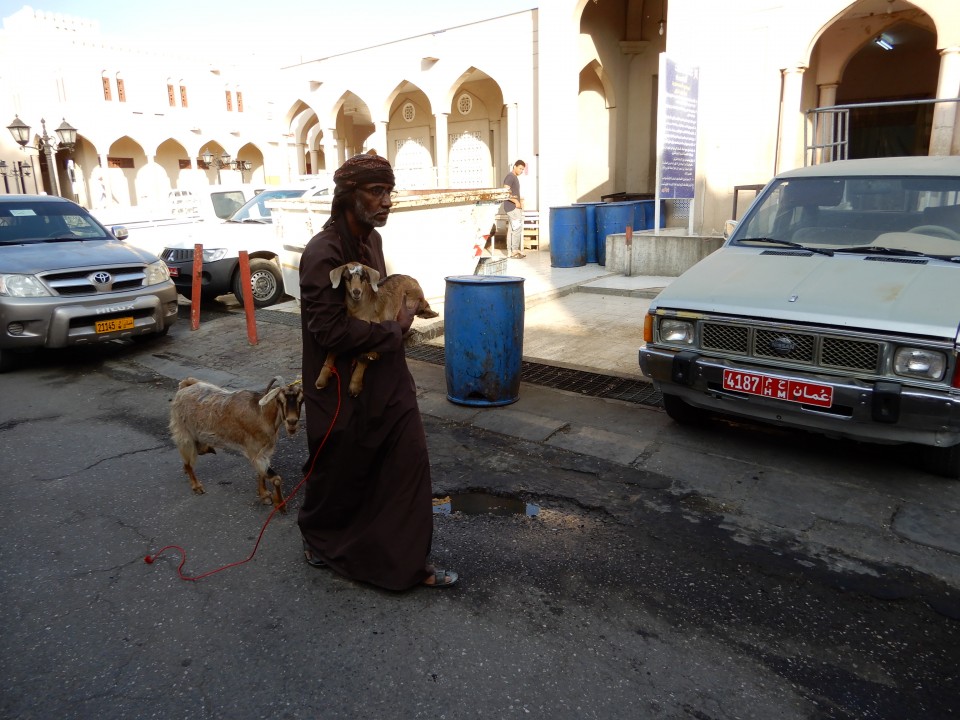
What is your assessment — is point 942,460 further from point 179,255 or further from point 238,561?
point 179,255

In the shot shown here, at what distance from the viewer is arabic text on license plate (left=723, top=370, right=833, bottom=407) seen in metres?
3.83

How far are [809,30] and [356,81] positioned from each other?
13.9 meters

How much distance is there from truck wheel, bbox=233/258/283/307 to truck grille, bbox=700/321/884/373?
733 cm

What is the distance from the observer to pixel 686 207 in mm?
12781

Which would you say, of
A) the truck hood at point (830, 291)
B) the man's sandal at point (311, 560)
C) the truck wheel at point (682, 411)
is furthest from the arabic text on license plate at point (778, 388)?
the man's sandal at point (311, 560)

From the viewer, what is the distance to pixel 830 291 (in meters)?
4.09

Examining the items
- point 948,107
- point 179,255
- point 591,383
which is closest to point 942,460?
point 591,383

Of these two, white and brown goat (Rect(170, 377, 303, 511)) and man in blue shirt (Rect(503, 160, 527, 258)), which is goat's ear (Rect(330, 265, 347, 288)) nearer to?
white and brown goat (Rect(170, 377, 303, 511))

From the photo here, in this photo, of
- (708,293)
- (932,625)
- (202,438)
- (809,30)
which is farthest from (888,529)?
(809,30)

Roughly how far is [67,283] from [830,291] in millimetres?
7073

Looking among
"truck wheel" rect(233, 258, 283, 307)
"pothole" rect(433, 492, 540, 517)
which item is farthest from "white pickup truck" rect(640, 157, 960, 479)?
"truck wheel" rect(233, 258, 283, 307)

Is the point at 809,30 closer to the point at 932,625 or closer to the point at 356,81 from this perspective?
the point at 932,625

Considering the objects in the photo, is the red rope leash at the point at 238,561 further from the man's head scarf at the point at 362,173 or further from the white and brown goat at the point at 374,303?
the man's head scarf at the point at 362,173

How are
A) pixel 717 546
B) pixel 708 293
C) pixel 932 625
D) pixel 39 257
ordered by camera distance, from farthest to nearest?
pixel 39 257, pixel 708 293, pixel 717 546, pixel 932 625
